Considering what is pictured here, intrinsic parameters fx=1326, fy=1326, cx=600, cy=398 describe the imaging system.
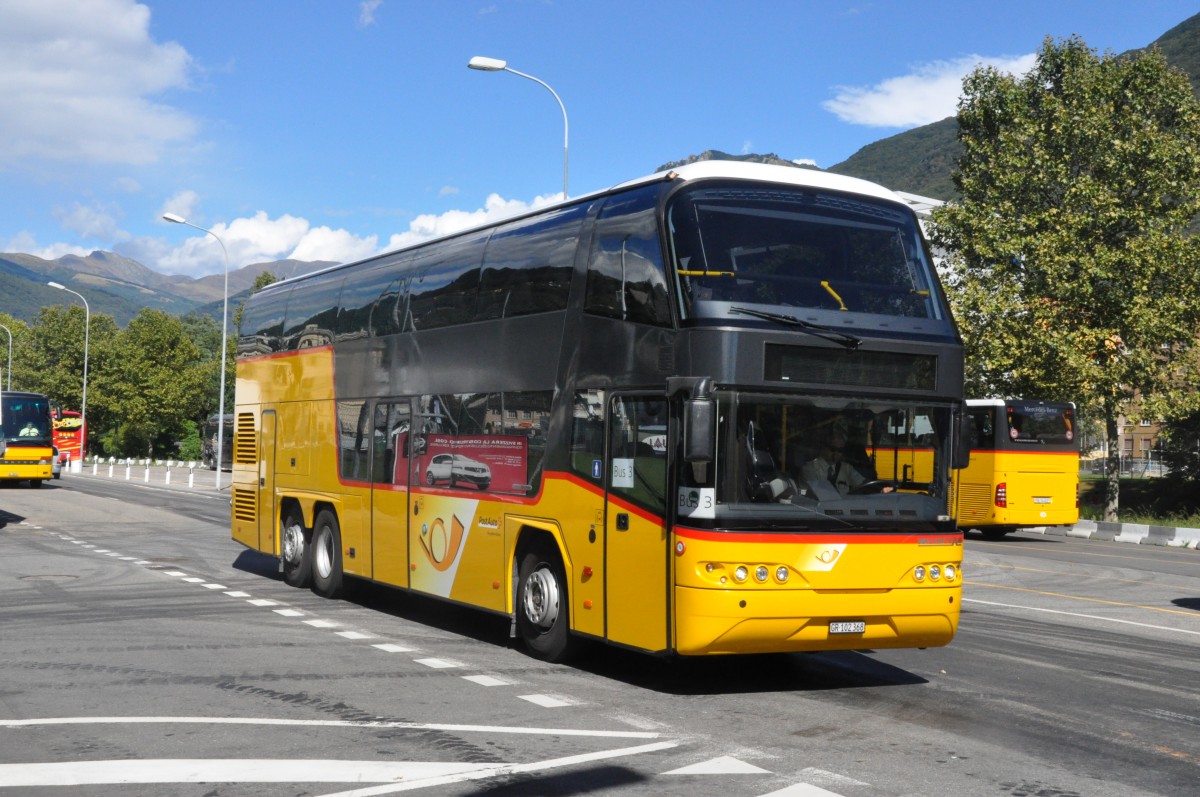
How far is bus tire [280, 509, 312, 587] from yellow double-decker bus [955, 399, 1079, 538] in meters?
18.7

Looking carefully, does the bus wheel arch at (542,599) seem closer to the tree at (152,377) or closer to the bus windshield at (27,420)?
the bus windshield at (27,420)

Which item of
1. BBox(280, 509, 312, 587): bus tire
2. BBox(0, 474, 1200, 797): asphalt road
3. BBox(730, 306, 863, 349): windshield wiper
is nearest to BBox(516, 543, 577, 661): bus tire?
BBox(0, 474, 1200, 797): asphalt road

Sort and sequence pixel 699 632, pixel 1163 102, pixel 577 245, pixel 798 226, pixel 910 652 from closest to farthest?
pixel 699 632 → pixel 798 226 → pixel 577 245 → pixel 910 652 → pixel 1163 102

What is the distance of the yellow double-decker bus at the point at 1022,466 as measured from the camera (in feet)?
102

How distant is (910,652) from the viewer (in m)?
11.7

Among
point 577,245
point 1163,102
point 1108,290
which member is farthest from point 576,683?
point 1163,102

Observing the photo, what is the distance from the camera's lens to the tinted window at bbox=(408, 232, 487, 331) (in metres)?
12.5

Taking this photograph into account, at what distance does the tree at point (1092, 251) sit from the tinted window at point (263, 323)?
2426 centimetres

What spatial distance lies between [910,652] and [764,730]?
4017 mm

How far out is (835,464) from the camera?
9094mm

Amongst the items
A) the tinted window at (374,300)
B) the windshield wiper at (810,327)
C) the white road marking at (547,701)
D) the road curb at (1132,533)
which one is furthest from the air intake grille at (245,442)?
the road curb at (1132,533)

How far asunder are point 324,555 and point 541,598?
5625 mm

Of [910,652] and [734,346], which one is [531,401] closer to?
[734,346]

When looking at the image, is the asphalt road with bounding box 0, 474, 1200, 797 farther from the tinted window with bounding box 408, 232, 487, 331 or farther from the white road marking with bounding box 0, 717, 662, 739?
the tinted window with bounding box 408, 232, 487, 331
